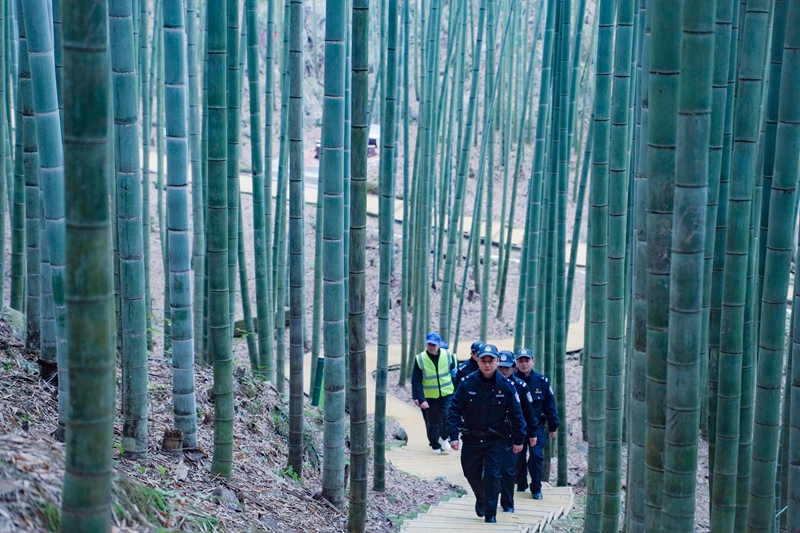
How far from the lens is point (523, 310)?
6914 mm

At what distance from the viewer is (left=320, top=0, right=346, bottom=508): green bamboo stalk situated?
3020mm

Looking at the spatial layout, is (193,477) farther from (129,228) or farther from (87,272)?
(87,272)

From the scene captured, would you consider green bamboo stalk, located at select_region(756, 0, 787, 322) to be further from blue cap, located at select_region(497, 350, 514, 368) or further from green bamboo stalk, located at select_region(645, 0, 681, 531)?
blue cap, located at select_region(497, 350, 514, 368)

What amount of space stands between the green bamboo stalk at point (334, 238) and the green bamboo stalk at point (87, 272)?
5.08ft

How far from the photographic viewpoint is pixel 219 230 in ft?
10.5

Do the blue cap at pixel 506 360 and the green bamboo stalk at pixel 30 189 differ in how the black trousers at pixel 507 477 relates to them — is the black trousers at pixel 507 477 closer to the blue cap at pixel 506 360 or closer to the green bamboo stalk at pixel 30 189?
the blue cap at pixel 506 360

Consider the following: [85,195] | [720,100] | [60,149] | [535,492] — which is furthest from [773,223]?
[535,492]

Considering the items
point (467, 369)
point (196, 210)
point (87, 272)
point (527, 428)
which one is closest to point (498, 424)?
point (527, 428)

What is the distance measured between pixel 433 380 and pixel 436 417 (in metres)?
0.33

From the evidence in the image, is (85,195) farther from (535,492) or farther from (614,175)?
(535,492)

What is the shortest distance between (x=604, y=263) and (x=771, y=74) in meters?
0.99

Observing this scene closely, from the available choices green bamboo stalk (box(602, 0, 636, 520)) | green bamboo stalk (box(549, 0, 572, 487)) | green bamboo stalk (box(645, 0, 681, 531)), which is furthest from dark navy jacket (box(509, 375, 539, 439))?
green bamboo stalk (box(645, 0, 681, 531))

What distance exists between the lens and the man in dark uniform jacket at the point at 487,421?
14.4 ft

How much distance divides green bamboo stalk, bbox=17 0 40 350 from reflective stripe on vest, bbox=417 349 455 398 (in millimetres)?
2852
